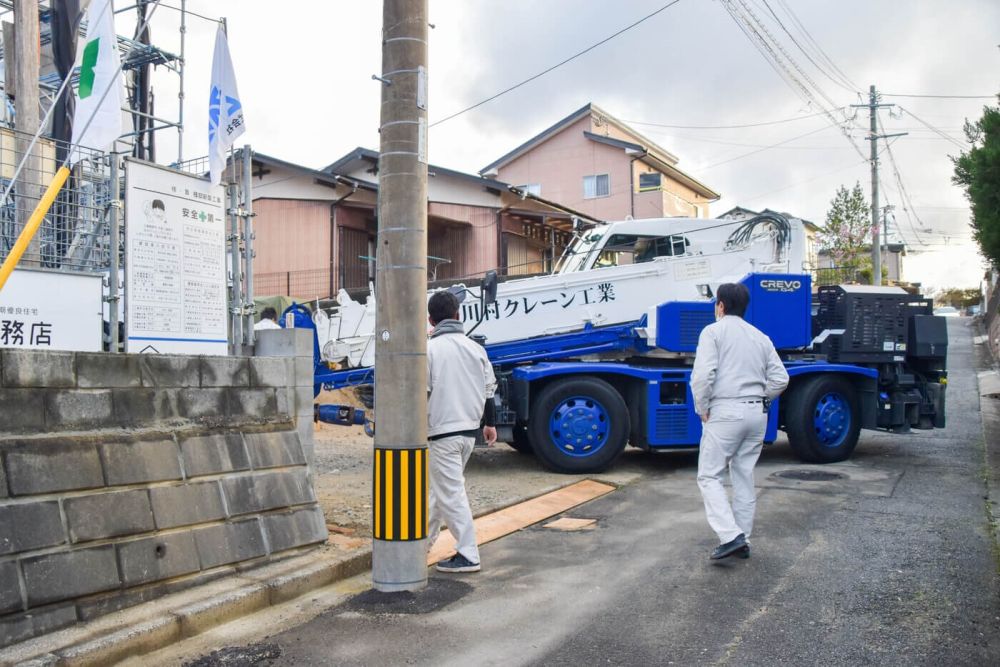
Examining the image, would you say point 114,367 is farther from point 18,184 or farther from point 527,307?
point 527,307

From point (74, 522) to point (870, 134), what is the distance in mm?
31111

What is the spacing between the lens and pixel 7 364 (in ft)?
13.6

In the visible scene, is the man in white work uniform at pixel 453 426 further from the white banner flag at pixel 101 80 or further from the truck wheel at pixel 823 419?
the truck wheel at pixel 823 419

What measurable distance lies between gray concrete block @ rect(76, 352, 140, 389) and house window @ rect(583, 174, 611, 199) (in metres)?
27.1

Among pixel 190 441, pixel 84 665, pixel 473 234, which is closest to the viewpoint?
pixel 84 665

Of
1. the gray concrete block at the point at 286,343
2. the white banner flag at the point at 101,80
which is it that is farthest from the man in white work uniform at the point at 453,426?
the white banner flag at the point at 101,80

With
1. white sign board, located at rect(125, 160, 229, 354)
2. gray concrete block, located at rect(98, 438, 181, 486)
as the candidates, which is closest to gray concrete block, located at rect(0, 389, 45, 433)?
gray concrete block, located at rect(98, 438, 181, 486)

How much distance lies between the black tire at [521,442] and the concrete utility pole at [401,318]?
5.38m

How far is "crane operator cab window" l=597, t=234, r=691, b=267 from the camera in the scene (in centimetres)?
1092

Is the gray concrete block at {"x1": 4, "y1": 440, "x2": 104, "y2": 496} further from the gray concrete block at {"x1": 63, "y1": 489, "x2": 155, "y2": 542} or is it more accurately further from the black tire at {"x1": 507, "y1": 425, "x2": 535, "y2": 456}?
the black tire at {"x1": 507, "y1": 425, "x2": 535, "y2": 456}

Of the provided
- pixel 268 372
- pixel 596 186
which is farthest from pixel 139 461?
pixel 596 186

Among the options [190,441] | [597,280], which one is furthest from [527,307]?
[190,441]

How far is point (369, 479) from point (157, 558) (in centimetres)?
425

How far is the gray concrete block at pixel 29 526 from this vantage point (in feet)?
12.6
